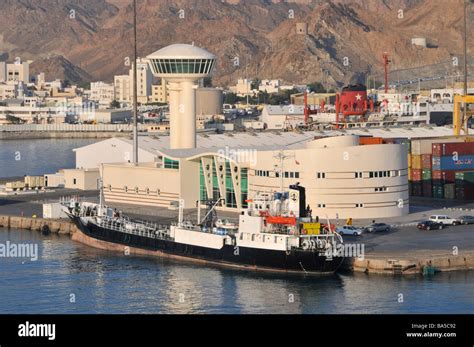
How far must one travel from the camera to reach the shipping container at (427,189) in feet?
191

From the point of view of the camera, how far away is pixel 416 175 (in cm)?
5891

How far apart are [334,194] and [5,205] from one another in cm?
1652

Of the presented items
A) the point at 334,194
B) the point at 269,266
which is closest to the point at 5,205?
the point at 334,194

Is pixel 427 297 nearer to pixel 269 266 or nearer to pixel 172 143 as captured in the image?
pixel 269 266

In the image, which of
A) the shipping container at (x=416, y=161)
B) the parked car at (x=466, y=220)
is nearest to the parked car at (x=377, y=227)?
the parked car at (x=466, y=220)

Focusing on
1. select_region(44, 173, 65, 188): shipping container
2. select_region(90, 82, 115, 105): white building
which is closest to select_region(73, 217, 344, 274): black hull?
select_region(44, 173, 65, 188): shipping container

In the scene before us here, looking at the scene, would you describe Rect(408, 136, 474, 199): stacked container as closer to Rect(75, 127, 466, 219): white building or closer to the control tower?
Rect(75, 127, 466, 219): white building

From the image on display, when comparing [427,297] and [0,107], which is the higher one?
[0,107]

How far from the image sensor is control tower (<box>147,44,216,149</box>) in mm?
61844

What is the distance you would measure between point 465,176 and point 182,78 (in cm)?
1332

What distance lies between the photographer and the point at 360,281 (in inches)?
1614

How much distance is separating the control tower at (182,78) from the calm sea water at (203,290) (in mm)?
16914

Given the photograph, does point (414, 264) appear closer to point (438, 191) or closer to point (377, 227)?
point (377, 227)
